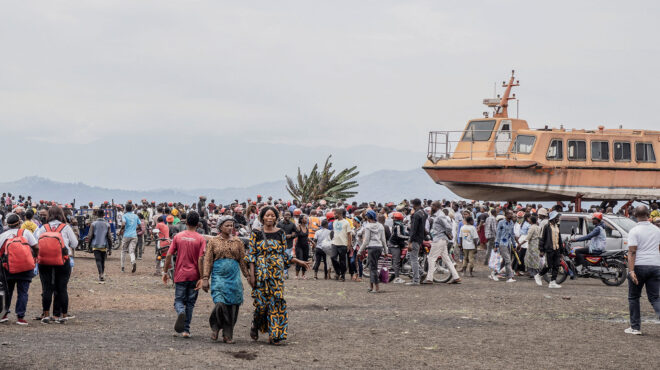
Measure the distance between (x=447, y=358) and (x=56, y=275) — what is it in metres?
5.70

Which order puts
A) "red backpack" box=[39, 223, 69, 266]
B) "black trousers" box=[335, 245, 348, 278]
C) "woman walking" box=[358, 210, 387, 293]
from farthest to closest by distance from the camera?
"black trousers" box=[335, 245, 348, 278]
"woman walking" box=[358, 210, 387, 293]
"red backpack" box=[39, 223, 69, 266]

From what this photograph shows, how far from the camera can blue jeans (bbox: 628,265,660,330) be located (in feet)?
38.0

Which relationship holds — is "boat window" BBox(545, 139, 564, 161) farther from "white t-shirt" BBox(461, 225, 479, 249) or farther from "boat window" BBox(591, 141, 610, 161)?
"white t-shirt" BBox(461, 225, 479, 249)

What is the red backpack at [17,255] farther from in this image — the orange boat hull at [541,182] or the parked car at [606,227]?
the orange boat hull at [541,182]

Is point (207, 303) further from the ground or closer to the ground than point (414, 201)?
closer to the ground

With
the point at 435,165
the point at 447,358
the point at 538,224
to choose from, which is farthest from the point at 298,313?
the point at 435,165

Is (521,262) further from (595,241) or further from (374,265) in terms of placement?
(374,265)

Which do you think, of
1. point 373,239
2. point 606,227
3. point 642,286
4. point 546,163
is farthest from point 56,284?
point 546,163

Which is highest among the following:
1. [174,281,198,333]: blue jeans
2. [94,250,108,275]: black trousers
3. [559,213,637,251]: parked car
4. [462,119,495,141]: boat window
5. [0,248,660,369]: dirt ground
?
[462,119,495,141]: boat window

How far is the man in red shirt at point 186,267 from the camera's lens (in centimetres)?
1077

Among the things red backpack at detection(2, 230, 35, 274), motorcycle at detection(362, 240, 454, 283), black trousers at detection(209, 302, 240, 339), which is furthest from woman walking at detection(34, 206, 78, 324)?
motorcycle at detection(362, 240, 454, 283)

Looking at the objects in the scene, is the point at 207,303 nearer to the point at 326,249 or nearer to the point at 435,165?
the point at 326,249

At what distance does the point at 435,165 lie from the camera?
30.9 meters

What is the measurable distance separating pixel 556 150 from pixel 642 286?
63.6 ft
